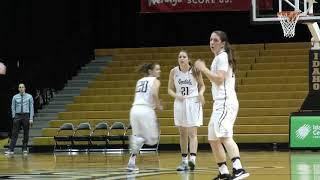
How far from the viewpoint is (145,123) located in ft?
33.8

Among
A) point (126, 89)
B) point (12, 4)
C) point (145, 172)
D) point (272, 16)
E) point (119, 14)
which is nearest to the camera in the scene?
point (145, 172)

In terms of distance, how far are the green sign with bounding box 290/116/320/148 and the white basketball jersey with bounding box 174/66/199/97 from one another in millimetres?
6215

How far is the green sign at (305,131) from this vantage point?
54.1 feet

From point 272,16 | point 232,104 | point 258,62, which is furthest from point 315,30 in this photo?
point 232,104

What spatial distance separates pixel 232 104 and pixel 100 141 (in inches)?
463

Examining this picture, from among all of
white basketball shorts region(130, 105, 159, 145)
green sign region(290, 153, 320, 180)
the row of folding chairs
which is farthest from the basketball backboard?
white basketball shorts region(130, 105, 159, 145)

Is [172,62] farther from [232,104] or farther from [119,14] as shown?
[232,104]

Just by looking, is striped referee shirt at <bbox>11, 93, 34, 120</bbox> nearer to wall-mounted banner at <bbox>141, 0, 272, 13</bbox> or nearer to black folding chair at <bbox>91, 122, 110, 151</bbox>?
black folding chair at <bbox>91, 122, 110, 151</bbox>

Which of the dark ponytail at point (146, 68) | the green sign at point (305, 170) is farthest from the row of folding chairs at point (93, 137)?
the dark ponytail at point (146, 68)

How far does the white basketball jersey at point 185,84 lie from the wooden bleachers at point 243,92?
25.5 feet

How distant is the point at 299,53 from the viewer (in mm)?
22703

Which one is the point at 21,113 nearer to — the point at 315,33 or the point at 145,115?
the point at 315,33

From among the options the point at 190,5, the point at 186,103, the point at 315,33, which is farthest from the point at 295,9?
the point at 190,5

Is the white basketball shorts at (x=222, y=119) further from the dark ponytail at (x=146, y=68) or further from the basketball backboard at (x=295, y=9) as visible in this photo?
the basketball backboard at (x=295, y=9)
